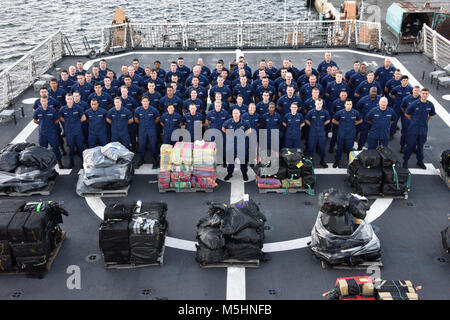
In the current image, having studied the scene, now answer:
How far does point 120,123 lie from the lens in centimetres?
1207

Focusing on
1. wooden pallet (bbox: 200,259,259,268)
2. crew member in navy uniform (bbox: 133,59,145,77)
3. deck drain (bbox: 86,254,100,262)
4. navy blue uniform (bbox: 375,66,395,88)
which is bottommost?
deck drain (bbox: 86,254,100,262)

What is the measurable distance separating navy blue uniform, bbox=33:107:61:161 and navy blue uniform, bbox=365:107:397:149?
26.7ft

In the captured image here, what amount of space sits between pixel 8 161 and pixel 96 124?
2.28 meters

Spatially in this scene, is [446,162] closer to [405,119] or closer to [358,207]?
[405,119]

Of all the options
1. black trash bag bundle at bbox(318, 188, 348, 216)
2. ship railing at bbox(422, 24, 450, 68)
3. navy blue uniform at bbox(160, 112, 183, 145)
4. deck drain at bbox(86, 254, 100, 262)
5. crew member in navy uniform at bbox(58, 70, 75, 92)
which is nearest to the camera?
black trash bag bundle at bbox(318, 188, 348, 216)

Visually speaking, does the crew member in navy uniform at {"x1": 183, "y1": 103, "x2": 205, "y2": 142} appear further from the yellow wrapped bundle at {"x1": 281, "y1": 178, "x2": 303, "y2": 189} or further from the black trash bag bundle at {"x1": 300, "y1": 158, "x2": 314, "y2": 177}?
the black trash bag bundle at {"x1": 300, "y1": 158, "x2": 314, "y2": 177}

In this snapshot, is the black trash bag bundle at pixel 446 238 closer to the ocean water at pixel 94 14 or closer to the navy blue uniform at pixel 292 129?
the navy blue uniform at pixel 292 129

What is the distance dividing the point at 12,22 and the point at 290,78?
1283 inches

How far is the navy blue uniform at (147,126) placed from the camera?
12008mm

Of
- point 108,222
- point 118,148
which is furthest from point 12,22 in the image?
point 108,222

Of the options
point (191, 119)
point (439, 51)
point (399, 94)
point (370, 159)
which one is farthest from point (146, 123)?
point (439, 51)

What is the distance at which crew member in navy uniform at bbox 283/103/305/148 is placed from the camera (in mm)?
11836

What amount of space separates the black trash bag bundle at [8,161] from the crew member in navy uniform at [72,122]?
57.8 inches

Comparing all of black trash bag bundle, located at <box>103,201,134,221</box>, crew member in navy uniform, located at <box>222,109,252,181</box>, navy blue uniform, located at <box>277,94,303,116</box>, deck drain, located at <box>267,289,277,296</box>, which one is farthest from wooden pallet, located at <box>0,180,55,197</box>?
navy blue uniform, located at <box>277,94,303,116</box>
